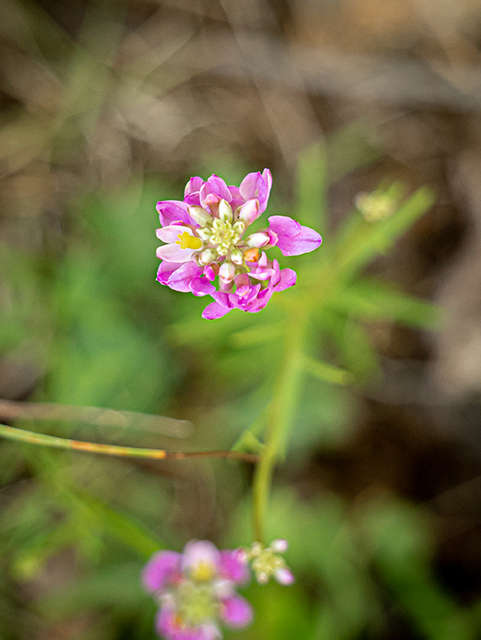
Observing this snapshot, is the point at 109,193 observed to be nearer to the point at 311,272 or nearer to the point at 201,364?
the point at 201,364

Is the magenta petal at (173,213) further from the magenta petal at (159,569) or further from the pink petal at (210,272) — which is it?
the magenta petal at (159,569)

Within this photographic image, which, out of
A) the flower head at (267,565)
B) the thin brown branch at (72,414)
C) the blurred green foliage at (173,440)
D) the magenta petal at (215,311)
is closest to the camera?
the magenta petal at (215,311)

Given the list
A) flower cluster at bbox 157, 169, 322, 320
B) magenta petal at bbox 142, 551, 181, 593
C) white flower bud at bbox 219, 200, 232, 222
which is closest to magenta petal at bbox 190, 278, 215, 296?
flower cluster at bbox 157, 169, 322, 320

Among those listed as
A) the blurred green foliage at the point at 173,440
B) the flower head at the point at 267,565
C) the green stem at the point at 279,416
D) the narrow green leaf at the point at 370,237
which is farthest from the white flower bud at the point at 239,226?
the blurred green foliage at the point at 173,440

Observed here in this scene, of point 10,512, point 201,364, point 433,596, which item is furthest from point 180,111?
point 433,596

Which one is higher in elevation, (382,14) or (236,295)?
(382,14)

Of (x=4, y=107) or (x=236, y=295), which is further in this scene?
(x=4, y=107)

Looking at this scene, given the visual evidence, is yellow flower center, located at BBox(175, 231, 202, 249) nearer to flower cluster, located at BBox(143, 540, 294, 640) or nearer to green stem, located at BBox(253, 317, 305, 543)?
green stem, located at BBox(253, 317, 305, 543)

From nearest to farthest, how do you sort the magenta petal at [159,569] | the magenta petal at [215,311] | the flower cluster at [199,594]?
the magenta petal at [215,311], the magenta petal at [159,569], the flower cluster at [199,594]
